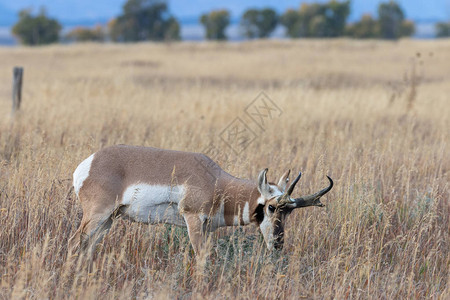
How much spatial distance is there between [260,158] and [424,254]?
3271mm

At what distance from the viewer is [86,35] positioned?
4304 inches

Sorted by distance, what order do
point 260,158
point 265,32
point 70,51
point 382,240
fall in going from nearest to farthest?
1. point 382,240
2. point 260,158
3. point 70,51
4. point 265,32

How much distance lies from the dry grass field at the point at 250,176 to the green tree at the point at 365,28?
8566cm

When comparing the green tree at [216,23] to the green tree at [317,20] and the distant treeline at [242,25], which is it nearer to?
the distant treeline at [242,25]

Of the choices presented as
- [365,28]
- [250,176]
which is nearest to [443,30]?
[365,28]

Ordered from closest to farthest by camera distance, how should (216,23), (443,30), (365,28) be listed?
(365,28) → (216,23) → (443,30)

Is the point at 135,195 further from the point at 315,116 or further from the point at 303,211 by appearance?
the point at 315,116

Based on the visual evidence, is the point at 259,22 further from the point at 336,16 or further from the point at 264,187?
the point at 264,187

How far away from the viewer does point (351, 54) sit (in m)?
36.7

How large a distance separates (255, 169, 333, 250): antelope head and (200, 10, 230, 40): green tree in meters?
101

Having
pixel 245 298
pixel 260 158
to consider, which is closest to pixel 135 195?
pixel 245 298

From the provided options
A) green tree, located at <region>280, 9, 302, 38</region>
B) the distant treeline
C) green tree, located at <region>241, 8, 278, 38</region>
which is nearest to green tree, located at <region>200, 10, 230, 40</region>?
the distant treeline

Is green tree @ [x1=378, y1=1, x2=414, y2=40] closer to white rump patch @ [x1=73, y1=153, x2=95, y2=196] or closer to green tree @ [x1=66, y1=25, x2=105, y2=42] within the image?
green tree @ [x1=66, y1=25, x2=105, y2=42]

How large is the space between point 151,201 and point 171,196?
0.19 metres
